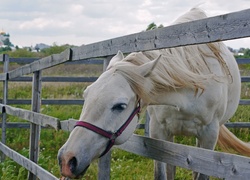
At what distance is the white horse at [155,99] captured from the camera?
8.48ft

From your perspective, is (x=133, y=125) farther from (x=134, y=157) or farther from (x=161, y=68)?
(x=134, y=157)

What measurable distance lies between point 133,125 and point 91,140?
1.13ft

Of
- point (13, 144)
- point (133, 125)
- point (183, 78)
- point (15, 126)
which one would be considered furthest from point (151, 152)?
point (15, 126)

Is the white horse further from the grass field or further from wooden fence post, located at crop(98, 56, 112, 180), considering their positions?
the grass field

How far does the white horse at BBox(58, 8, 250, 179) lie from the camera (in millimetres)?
2586

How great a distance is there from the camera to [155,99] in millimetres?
2982

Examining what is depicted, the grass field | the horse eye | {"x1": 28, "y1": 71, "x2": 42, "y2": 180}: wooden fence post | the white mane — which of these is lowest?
the grass field

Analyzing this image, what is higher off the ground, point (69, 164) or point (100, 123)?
point (100, 123)

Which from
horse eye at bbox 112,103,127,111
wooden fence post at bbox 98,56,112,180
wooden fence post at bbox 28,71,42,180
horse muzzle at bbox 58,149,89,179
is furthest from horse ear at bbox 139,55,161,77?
wooden fence post at bbox 28,71,42,180

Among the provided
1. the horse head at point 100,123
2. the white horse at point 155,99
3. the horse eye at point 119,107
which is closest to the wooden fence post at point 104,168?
the white horse at point 155,99

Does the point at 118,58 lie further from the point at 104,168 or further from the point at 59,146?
the point at 59,146

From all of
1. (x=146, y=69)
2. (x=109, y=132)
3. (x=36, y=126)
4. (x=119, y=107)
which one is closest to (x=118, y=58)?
(x=146, y=69)

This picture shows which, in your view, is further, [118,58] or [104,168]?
[104,168]

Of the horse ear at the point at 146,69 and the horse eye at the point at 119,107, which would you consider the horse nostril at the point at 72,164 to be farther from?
the horse ear at the point at 146,69
